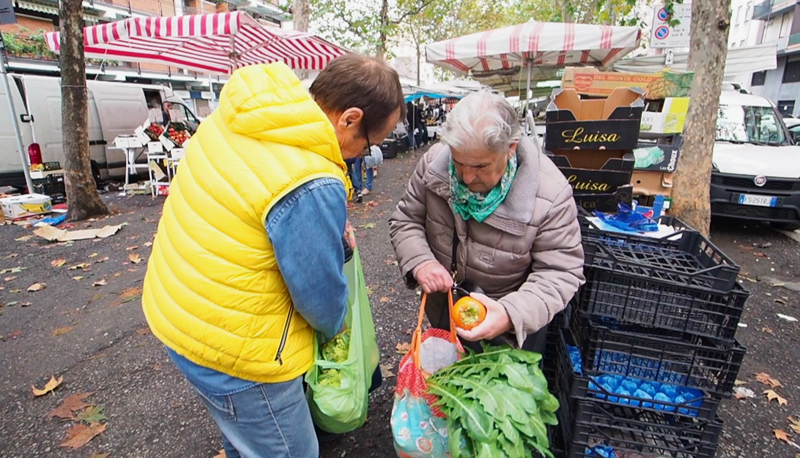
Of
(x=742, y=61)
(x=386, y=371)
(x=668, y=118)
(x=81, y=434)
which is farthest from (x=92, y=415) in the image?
(x=742, y=61)

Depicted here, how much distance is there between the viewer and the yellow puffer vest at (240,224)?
3.60 feet

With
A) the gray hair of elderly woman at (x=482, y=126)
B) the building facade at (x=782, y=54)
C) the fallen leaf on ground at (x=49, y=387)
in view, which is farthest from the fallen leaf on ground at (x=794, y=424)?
the building facade at (x=782, y=54)

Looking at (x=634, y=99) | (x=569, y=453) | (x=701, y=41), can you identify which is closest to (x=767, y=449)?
(x=569, y=453)

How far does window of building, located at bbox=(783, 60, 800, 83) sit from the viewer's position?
90.9ft

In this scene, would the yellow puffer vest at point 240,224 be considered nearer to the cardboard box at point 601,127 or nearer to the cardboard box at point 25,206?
the cardboard box at point 601,127

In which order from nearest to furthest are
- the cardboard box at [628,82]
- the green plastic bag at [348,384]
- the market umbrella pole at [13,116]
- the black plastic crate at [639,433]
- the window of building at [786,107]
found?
1. the green plastic bag at [348,384]
2. the black plastic crate at [639,433]
3. the cardboard box at [628,82]
4. the market umbrella pole at [13,116]
5. the window of building at [786,107]

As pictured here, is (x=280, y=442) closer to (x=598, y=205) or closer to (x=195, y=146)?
(x=195, y=146)

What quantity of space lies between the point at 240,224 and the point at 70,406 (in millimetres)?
2534

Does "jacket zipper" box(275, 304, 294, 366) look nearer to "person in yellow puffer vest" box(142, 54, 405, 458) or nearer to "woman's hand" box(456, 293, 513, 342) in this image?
"person in yellow puffer vest" box(142, 54, 405, 458)

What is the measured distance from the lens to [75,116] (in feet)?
21.3

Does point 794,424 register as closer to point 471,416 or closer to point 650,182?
point 471,416

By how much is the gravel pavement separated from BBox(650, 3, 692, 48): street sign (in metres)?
3.86

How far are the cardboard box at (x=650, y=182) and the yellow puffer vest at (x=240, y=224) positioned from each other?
4676 millimetres

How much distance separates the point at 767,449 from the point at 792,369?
42.2 inches
